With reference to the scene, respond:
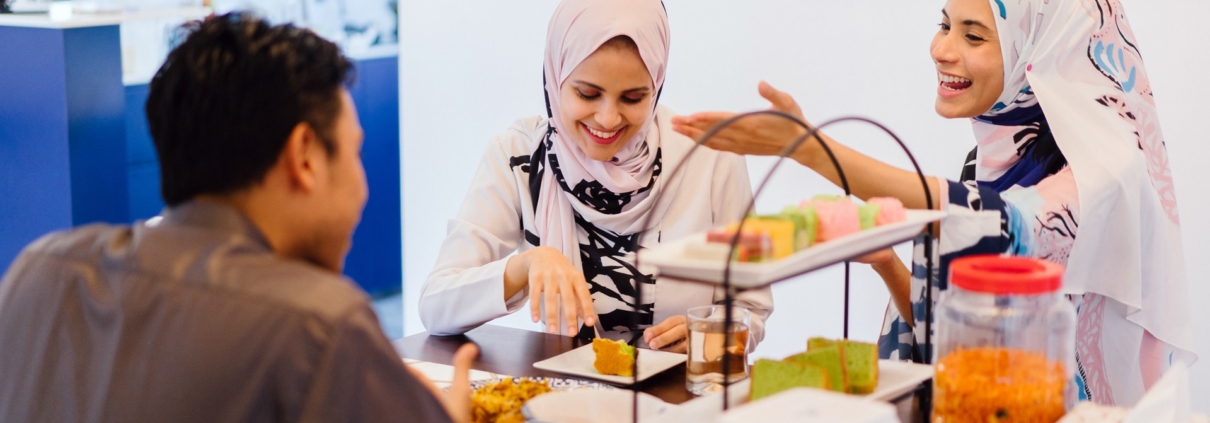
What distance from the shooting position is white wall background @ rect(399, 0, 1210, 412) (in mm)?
2887

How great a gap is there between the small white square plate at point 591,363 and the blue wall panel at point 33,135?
288 cm

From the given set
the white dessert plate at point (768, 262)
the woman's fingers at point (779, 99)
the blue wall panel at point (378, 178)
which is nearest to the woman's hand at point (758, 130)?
the woman's fingers at point (779, 99)

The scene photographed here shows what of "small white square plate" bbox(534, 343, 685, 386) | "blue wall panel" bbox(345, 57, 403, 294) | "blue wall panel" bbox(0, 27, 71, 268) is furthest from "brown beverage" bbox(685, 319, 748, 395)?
"blue wall panel" bbox(345, 57, 403, 294)

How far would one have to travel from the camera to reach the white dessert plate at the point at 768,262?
3.45ft

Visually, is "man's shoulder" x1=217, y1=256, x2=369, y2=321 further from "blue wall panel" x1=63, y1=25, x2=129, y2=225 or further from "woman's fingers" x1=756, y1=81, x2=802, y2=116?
"blue wall panel" x1=63, y1=25, x2=129, y2=225

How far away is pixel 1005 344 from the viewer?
1260 mm

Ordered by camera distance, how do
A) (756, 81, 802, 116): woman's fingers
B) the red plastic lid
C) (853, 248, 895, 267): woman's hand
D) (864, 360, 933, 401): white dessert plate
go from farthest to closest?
(853, 248, 895, 267): woman's hand
(756, 81, 802, 116): woman's fingers
(864, 360, 933, 401): white dessert plate
the red plastic lid

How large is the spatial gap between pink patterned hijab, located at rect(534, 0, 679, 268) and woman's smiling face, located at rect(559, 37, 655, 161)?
0.03 meters

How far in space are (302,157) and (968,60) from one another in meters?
1.40

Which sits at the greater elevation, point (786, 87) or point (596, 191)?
point (786, 87)

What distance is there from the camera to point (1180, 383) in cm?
131

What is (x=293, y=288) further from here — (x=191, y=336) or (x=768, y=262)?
(x=768, y=262)

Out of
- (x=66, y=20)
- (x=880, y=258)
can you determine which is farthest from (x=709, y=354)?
(x=66, y=20)

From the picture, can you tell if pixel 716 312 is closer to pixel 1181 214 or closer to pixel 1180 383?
pixel 1180 383
